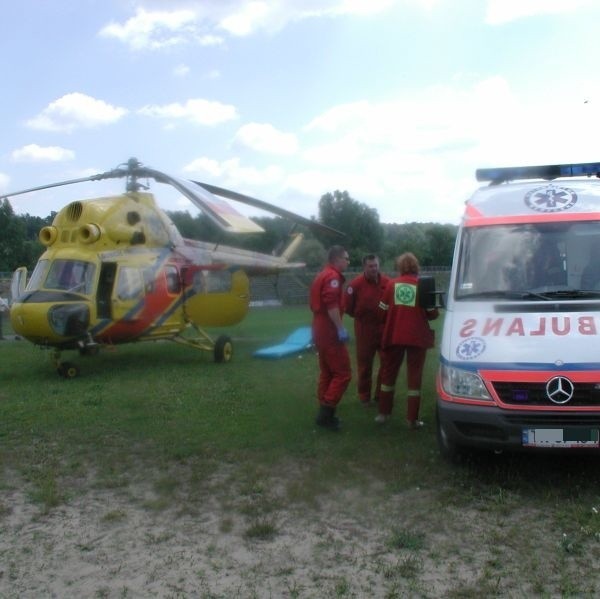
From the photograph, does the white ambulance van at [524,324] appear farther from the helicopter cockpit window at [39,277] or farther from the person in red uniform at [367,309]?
the helicopter cockpit window at [39,277]

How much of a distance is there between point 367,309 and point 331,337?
47.7 inches

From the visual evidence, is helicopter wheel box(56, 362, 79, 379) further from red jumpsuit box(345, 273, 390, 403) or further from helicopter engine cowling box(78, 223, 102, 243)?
red jumpsuit box(345, 273, 390, 403)

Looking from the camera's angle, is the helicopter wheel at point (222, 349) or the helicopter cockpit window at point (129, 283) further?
the helicopter wheel at point (222, 349)

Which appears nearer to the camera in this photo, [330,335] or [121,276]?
[330,335]

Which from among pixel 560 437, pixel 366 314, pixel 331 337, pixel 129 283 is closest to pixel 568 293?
pixel 560 437

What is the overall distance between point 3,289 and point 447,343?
110 ft

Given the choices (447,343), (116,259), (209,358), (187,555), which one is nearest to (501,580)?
(187,555)

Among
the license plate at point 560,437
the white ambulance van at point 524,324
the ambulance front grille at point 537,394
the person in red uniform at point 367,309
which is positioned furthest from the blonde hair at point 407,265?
the license plate at point 560,437

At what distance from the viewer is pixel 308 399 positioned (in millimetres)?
9422

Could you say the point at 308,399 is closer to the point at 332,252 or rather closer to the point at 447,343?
the point at 332,252

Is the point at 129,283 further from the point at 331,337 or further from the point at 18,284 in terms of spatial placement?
the point at 331,337

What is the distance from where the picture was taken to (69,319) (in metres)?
11.3

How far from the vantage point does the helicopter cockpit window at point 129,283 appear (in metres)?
12.1

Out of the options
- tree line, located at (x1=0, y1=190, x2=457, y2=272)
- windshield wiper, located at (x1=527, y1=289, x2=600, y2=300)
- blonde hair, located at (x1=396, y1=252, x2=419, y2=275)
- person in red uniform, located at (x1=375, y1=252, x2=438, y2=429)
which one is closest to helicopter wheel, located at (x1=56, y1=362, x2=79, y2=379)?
person in red uniform, located at (x1=375, y1=252, x2=438, y2=429)
